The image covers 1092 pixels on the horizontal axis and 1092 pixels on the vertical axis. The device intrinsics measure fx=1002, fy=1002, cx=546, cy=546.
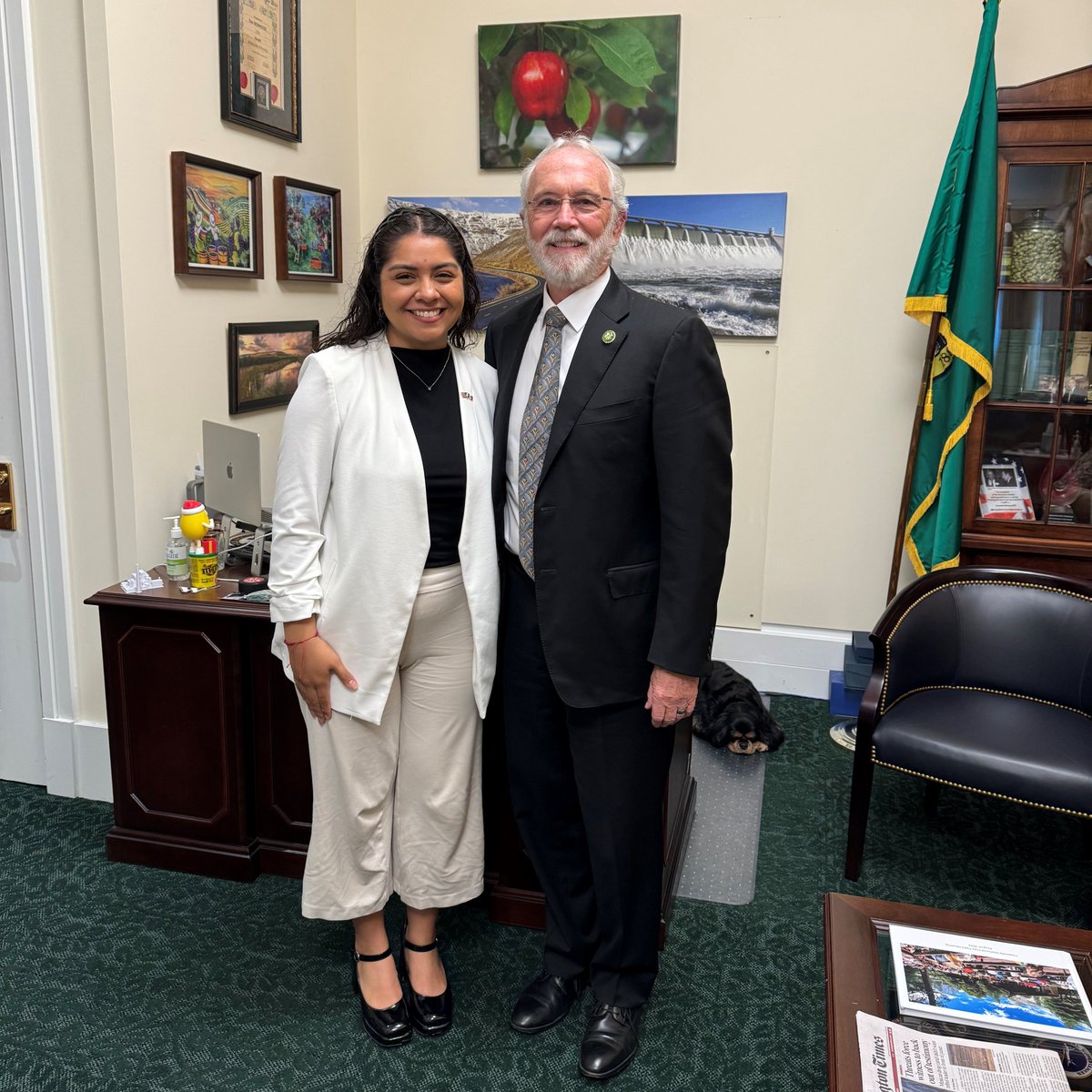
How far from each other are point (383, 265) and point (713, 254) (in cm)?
210

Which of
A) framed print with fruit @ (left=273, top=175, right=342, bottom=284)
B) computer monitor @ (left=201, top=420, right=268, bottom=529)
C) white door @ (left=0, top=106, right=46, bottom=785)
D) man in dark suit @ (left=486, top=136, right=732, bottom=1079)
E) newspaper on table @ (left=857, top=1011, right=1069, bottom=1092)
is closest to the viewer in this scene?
newspaper on table @ (left=857, top=1011, right=1069, bottom=1092)

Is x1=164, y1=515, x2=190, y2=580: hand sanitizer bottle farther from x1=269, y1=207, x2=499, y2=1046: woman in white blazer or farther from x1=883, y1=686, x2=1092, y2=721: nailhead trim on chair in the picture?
x1=883, y1=686, x2=1092, y2=721: nailhead trim on chair

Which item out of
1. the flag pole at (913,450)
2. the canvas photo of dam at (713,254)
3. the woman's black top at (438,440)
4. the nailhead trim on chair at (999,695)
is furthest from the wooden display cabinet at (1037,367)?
the woman's black top at (438,440)

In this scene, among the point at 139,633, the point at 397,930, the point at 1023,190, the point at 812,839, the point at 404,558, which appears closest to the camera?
the point at 404,558

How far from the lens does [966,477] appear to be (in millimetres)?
3238

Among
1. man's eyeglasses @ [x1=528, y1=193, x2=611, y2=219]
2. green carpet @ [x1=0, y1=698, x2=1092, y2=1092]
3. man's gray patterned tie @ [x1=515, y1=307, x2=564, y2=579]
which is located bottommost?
green carpet @ [x1=0, y1=698, x2=1092, y2=1092]

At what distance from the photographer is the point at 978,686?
9.00 feet

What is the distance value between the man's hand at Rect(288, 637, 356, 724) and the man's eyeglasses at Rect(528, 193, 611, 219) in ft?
2.90

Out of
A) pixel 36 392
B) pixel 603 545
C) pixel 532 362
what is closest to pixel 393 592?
pixel 603 545

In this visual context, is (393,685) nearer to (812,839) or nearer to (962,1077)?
(962,1077)

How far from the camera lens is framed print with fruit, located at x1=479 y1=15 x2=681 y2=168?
3551 mm

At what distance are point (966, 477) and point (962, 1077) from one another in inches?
88.6

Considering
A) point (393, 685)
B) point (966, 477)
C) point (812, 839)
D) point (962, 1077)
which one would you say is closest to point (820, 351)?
point (966, 477)

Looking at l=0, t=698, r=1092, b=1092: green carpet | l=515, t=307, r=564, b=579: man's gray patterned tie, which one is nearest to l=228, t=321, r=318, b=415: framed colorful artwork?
l=0, t=698, r=1092, b=1092: green carpet
